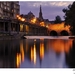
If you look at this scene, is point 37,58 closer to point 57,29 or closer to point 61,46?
point 61,46

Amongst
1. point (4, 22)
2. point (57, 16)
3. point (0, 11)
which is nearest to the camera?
point (57, 16)

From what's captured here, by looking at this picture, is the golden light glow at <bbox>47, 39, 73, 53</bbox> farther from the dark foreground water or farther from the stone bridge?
the stone bridge

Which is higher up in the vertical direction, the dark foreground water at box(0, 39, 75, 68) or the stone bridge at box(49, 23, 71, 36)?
the stone bridge at box(49, 23, 71, 36)

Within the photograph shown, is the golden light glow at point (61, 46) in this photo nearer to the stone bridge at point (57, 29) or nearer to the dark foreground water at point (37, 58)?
the dark foreground water at point (37, 58)

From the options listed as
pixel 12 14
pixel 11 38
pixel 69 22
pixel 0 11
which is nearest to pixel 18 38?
pixel 11 38

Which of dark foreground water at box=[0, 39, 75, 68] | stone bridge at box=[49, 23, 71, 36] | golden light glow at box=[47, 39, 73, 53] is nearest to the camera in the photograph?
dark foreground water at box=[0, 39, 75, 68]

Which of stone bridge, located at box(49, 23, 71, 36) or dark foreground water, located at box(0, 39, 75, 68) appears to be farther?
stone bridge, located at box(49, 23, 71, 36)

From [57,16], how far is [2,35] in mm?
12313

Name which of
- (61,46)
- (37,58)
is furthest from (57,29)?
(37,58)

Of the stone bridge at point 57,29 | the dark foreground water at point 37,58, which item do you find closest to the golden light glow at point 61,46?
the dark foreground water at point 37,58

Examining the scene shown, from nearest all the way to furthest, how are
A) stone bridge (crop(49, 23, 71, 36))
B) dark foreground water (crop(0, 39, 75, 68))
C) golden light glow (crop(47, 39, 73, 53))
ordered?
dark foreground water (crop(0, 39, 75, 68)), golden light glow (crop(47, 39, 73, 53)), stone bridge (crop(49, 23, 71, 36))

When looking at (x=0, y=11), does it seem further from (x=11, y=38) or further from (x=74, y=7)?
(x=74, y=7)

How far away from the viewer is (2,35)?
19.2 m

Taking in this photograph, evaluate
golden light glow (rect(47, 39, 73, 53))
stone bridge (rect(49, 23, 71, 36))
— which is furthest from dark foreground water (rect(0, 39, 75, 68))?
stone bridge (rect(49, 23, 71, 36))
